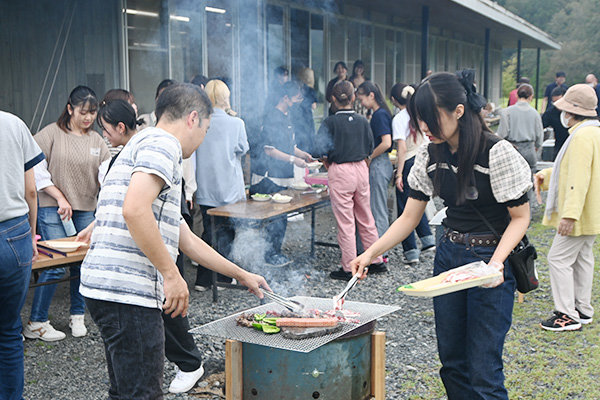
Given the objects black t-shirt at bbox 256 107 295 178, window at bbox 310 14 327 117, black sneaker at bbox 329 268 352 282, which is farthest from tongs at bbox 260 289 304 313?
window at bbox 310 14 327 117

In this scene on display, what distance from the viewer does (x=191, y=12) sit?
9.42 metres

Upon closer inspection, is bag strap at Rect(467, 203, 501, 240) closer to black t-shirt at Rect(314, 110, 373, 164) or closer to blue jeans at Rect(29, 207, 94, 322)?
blue jeans at Rect(29, 207, 94, 322)

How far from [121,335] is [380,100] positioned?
17.7 feet

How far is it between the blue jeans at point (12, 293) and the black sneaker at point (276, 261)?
156 inches

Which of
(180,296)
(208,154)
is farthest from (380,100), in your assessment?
(180,296)

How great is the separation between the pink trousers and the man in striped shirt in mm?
4099

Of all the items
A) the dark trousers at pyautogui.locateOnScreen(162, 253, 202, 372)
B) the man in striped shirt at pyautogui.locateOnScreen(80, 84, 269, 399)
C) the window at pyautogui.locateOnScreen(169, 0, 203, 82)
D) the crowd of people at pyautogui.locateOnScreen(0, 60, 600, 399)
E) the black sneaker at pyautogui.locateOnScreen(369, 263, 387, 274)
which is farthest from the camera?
the window at pyautogui.locateOnScreen(169, 0, 203, 82)

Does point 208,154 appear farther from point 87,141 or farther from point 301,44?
point 301,44

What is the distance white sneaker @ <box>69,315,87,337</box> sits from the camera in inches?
205

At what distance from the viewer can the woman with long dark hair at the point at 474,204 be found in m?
2.93

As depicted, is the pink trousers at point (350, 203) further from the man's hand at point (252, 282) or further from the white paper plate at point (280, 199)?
the man's hand at point (252, 282)

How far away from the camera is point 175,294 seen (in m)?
2.64

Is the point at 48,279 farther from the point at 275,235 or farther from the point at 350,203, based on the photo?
the point at 350,203

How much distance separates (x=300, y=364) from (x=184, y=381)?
1.48m
